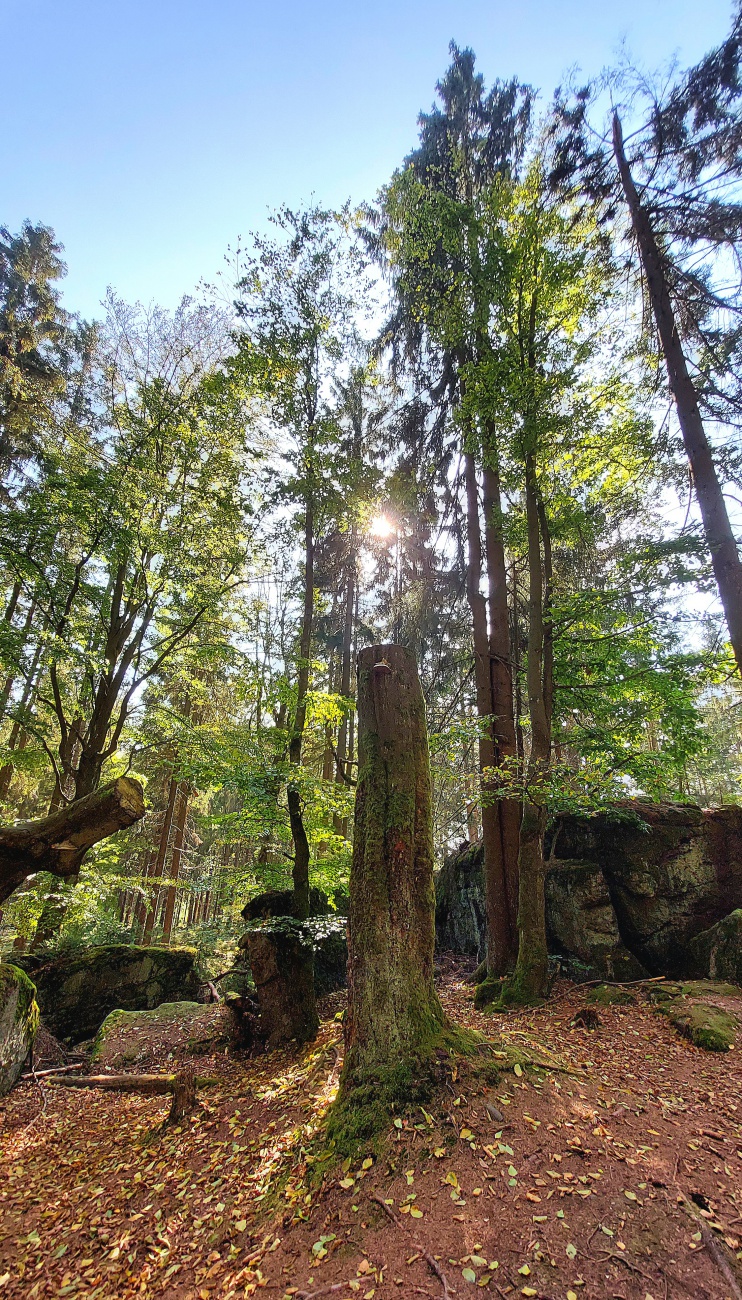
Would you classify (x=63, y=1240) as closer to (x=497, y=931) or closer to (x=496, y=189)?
(x=497, y=931)

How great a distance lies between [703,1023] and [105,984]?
953cm

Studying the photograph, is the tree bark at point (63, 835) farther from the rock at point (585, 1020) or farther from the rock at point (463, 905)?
the rock at point (463, 905)

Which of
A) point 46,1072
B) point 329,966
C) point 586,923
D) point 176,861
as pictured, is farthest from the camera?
point 176,861

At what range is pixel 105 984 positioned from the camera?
29.5 feet

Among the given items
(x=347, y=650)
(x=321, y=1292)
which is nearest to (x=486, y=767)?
(x=321, y=1292)

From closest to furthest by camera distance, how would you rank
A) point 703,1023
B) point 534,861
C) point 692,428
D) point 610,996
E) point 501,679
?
point 703,1023 → point 610,996 → point 534,861 → point 692,428 → point 501,679

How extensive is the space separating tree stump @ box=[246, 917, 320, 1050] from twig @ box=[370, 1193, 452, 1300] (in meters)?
3.80

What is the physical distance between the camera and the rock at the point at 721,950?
21.5 ft

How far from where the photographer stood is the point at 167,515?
31.6 feet

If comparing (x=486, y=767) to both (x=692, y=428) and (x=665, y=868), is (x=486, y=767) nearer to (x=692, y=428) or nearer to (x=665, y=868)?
(x=665, y=868)

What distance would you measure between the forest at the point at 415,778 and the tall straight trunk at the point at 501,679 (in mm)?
77

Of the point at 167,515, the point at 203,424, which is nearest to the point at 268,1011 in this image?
the point at 167,515

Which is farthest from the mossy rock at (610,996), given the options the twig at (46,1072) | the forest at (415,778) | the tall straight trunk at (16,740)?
the tall straight trunk at (16,740)

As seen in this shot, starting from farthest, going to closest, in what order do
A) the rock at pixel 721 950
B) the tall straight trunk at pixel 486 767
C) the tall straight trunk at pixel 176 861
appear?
the tall straight trunk at pixel 176 861 < the tall straight trunk at pixel 486 767 < the rock at pixel 721 950
